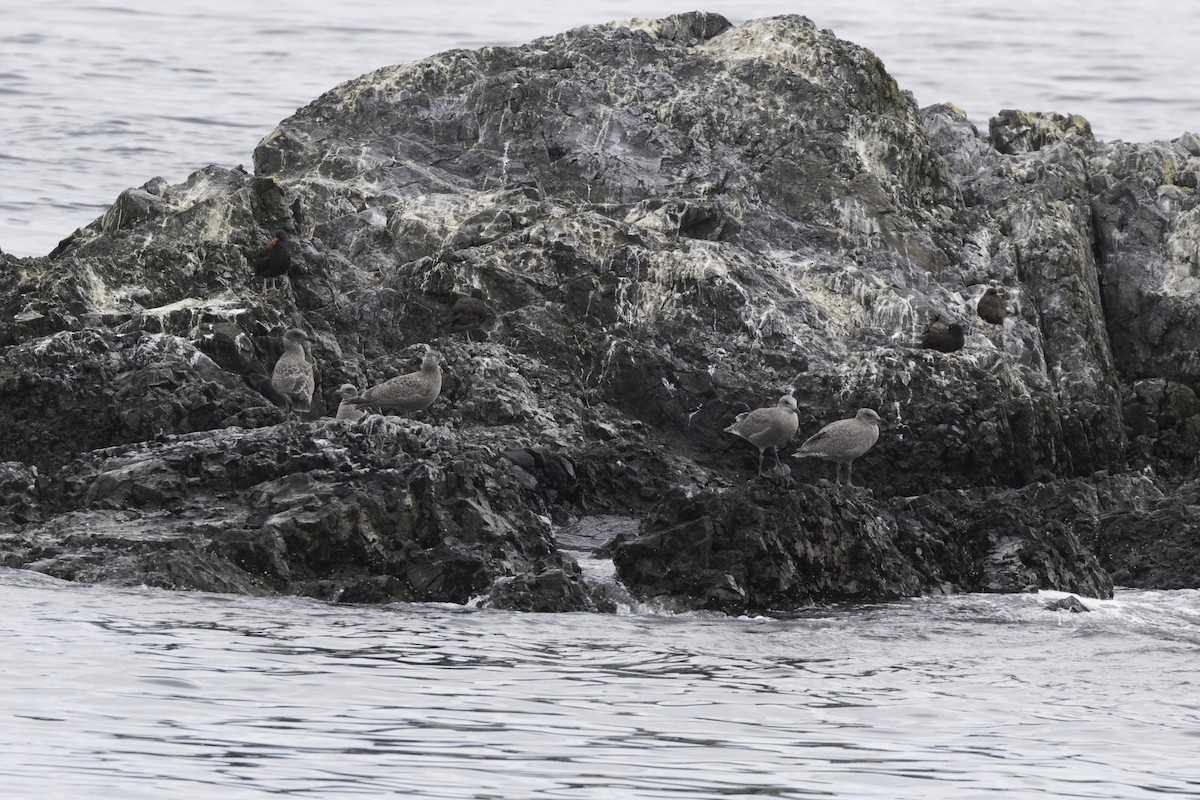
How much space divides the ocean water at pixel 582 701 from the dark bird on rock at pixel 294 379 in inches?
186

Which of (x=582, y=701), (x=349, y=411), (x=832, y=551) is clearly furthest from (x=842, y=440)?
(x=582, y=701)

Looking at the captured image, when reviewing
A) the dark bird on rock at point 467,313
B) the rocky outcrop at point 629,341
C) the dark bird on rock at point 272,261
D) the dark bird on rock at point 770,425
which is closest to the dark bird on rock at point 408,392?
the rocky outcrop at point 629,341

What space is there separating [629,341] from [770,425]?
341cm

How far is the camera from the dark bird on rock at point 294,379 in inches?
741

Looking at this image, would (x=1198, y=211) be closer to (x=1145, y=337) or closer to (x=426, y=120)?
(x=1145, y=337)

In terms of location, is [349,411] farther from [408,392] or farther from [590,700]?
[590,700]

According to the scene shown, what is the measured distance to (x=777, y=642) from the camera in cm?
1402

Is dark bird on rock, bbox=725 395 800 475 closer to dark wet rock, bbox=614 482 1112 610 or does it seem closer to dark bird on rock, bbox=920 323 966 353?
dark wet rock, bbox=614 482 1112 610

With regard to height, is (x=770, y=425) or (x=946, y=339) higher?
(x=946, y=339)

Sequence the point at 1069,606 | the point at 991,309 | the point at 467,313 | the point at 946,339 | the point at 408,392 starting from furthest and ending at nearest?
1. the point at 991,309
2. the point at 946,339
3. the point at 467,313
4. the point at 408,392
5. the point at 1069,606

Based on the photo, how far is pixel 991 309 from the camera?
2281cm

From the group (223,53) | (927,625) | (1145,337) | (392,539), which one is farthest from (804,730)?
(223,53)

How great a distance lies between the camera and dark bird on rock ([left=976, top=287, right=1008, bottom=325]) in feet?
74.9

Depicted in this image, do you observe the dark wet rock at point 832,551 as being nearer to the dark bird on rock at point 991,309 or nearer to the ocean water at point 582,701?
the ocean water at point 582,701
